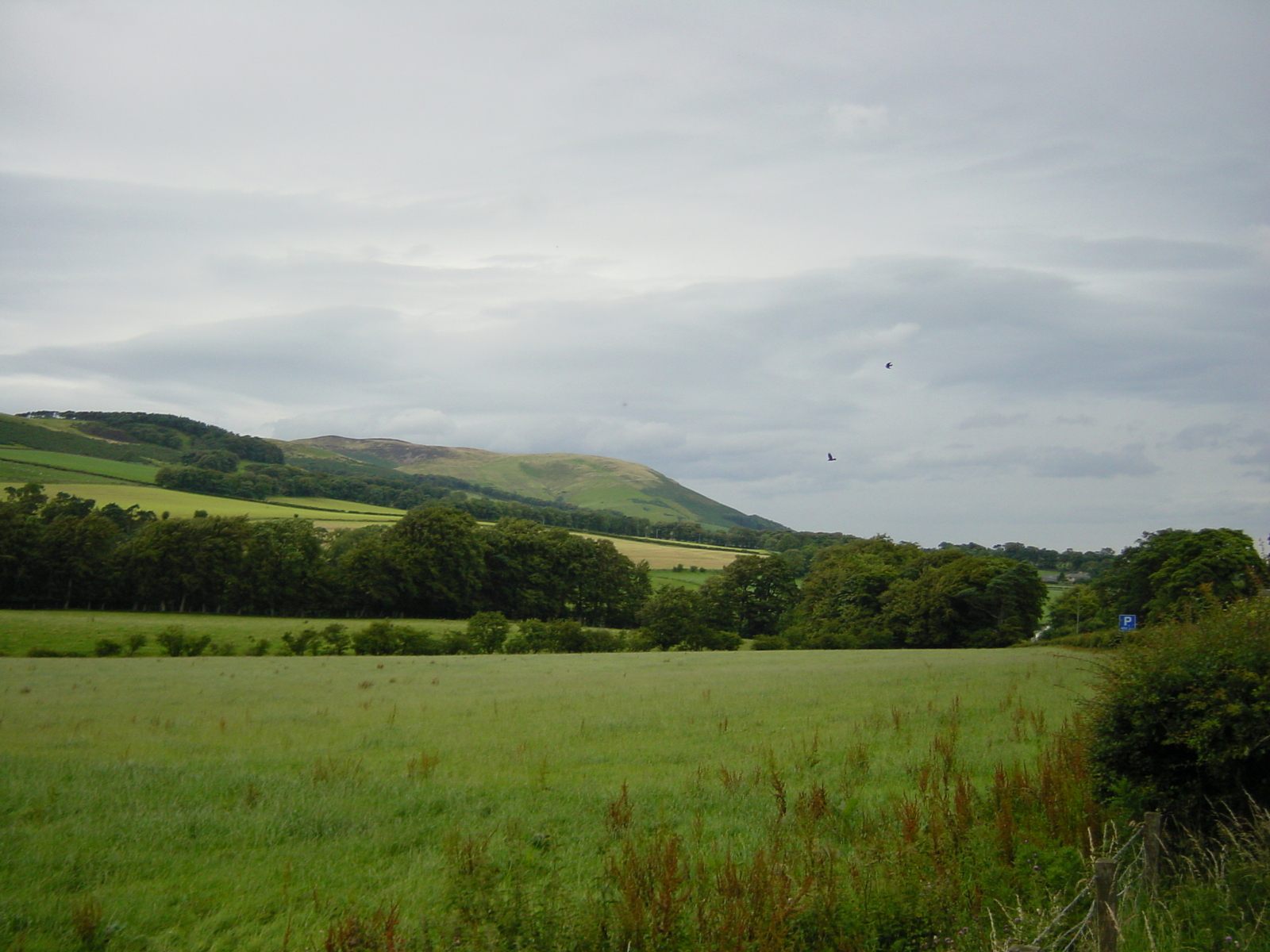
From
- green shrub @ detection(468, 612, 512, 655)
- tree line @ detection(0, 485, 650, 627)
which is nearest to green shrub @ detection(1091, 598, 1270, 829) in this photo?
green shrub @ detection(468, 612, 512, 655)

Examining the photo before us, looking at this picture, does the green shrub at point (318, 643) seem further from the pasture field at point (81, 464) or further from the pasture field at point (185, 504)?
the pasture field at point (81, 464)

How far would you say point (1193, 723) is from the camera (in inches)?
328

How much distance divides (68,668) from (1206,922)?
130 ft

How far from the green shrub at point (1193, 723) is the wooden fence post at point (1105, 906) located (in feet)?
11.6

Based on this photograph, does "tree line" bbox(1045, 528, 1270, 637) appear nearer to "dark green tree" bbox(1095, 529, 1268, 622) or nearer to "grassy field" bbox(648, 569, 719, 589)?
"dark green tree" bbox(1095, 529, 1268, 622)

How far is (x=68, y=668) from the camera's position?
107 ft

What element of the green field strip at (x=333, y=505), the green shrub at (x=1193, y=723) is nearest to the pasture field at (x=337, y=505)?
the green field strip at (x=333, y=505)

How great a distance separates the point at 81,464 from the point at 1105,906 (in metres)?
160

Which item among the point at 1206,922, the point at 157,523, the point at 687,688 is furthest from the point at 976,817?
the point at 157,523

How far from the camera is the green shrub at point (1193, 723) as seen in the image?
805 cm

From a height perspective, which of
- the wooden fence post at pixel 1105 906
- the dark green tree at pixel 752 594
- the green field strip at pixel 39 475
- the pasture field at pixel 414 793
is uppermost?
the green field strip at pixel 39 475

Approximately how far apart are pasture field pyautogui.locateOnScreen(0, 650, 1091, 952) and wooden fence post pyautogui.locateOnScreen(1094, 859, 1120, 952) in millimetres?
2937

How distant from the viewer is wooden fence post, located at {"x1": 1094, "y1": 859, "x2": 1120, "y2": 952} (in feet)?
17.5

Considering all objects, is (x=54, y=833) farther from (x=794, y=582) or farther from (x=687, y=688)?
(x=794, y=582)
